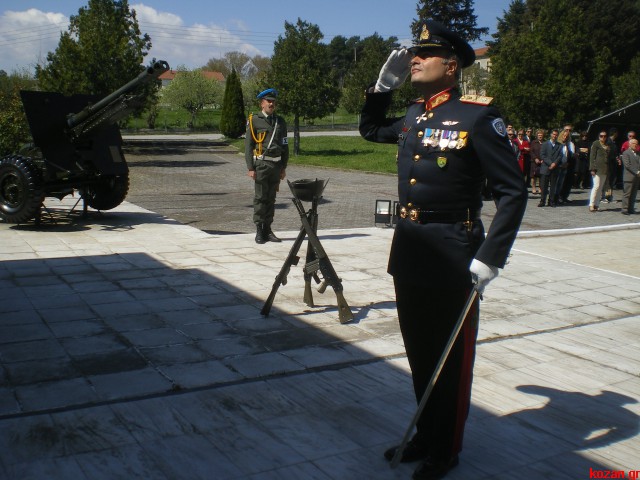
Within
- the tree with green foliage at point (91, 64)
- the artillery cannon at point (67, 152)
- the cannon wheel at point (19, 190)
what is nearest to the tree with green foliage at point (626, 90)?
the tree with green foliage at point (91, 64)

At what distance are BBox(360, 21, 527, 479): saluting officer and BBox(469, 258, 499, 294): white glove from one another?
1.6 inches

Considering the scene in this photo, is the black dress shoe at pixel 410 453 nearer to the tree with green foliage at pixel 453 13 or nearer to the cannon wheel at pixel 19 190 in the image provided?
the cannon wheel at pixel 19 190

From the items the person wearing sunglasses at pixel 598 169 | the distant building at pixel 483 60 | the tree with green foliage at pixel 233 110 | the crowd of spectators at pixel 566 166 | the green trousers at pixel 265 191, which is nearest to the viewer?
the green trousers at pixel 265 191

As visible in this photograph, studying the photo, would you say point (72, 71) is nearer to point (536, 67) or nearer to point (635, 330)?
point (536, 67)

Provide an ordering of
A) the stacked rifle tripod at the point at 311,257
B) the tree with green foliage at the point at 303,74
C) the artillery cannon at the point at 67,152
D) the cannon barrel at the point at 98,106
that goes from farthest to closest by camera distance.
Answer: the tree with green foliage at the point at 303,74
the cannon barrel at the point at 98,106
the artillery cannon at the point at 67,152
the stacked rifle tripod at the point at 311,257

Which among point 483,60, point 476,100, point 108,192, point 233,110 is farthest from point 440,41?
point 483,60

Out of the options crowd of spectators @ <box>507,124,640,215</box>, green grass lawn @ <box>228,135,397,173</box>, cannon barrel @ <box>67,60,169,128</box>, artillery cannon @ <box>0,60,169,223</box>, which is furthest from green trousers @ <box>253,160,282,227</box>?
green grass lawn @ <box>228,135,397,173</box>

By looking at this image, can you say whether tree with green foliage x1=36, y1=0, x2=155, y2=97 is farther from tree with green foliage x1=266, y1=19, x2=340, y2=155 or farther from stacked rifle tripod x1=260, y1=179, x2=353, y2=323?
stacked rifle tripod x1=260, y1=179, x2=353, y2=323

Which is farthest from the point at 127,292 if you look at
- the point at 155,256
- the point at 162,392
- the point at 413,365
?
the point at 413,365

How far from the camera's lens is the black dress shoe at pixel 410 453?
11.7ft

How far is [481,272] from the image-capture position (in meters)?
3.20

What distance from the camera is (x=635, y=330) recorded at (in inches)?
243

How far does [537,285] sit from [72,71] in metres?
21.4

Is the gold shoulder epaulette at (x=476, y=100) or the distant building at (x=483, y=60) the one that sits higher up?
the distant building at (x=483, y=60)
